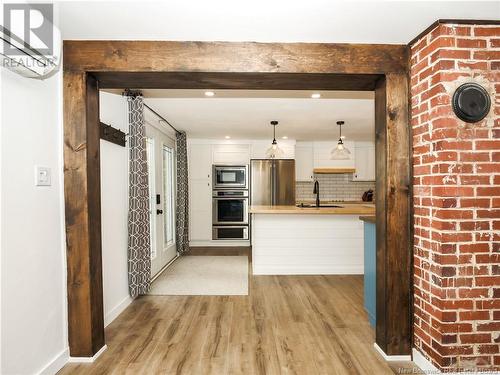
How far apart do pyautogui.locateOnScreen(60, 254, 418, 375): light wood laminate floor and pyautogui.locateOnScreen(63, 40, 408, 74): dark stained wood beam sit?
6.81 feet

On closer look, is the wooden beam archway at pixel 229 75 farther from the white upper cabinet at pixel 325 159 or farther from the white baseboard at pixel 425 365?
the white upper cabinet at pixel 325 159

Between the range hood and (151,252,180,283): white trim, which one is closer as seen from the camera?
(151,252,180,283): white trim

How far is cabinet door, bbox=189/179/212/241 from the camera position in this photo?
633 cm

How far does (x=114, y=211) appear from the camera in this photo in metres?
3.01

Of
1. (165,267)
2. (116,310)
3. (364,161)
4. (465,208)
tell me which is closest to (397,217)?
(465,208)

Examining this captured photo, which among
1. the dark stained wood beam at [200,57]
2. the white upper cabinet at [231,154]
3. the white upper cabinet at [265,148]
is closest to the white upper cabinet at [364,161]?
the white upper cabinet at [265,148]

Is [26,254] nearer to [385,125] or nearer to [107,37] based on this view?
[107,37]

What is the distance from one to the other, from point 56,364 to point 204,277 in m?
2.31

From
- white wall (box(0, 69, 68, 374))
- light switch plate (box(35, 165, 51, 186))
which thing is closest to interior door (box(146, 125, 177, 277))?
white wall (box(0, 69, 68, 374))

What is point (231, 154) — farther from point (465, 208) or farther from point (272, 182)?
point (465, 208)

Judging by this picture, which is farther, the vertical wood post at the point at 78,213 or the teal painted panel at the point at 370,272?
the teal painted panel at the point at 370,272

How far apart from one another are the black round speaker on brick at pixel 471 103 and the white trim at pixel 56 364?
303cm

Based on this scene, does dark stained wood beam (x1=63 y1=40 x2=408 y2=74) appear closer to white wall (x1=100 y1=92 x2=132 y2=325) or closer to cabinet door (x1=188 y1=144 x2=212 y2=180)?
white wall (x1=100 y1=92 x2=132 y2=325)

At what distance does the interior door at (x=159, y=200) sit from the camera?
426cm
